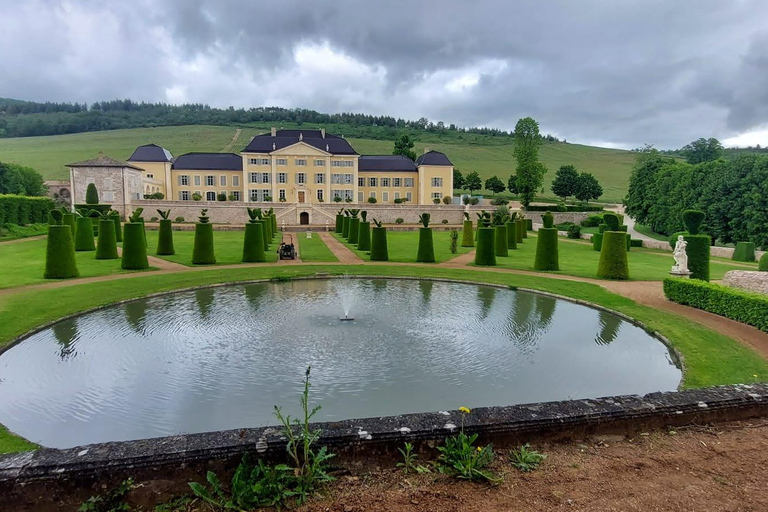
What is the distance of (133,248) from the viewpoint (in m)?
19.0

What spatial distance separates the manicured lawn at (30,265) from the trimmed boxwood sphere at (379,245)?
11061 millimetres

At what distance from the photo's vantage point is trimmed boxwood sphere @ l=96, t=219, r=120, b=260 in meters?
22.0

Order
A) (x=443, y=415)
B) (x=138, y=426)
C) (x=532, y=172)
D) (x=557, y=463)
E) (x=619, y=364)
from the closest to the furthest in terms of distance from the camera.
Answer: (x=557, y=463) → (x=443, y=415) → (x=138, y=426) → (x=619, y=364) → (x=532, y=172)

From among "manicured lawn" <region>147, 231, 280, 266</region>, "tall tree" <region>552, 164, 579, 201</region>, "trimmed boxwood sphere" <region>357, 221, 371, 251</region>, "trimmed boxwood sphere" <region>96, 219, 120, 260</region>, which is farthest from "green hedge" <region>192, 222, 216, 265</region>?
"tall tree" <region>552, 164, 579, 201</region>

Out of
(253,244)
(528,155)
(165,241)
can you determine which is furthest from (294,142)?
(253,244)

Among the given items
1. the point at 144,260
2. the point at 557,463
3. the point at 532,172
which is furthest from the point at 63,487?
the point at 532,172

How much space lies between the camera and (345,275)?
18.5m

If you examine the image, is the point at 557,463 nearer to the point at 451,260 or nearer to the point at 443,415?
the point at 443,415

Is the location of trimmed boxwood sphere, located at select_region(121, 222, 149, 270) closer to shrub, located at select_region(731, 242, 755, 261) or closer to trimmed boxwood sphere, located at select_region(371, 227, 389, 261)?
trimmed boxwood sphere, located at select_region(371, 227, 389, 261)

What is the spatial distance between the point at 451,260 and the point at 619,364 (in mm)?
15760

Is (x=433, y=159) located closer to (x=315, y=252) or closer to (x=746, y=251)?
(x=746, y=251)

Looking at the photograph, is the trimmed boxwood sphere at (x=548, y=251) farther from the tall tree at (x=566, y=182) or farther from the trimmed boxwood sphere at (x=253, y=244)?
the tall tree at (x=566, y=182)

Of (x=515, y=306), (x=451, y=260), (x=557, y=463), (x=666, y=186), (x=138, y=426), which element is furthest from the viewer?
(x=666, y=186)

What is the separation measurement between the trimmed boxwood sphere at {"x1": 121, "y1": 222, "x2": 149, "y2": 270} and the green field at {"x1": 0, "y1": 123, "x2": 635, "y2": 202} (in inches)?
2845
